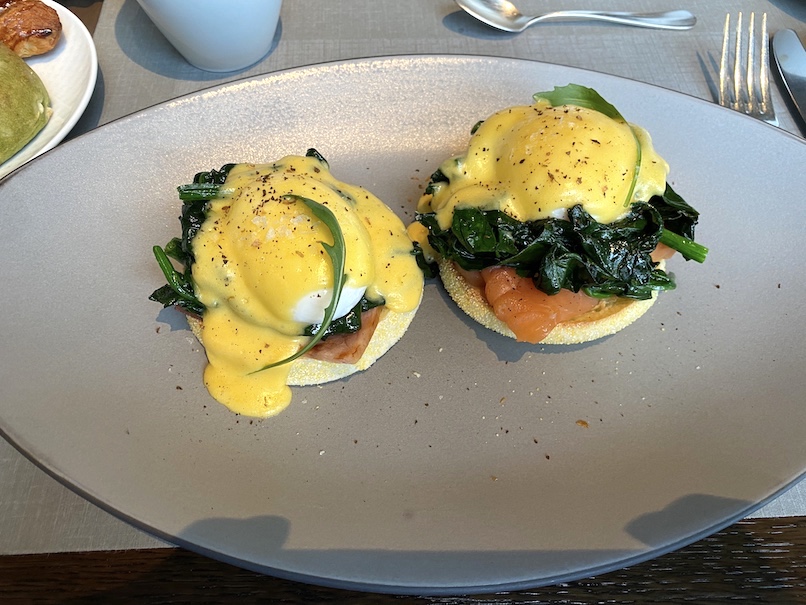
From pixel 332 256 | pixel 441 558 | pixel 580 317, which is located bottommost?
pixel 441 558

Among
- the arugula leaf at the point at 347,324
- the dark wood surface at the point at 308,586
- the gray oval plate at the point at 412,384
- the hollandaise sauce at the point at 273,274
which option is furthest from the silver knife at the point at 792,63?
the arugula leaf at the point at 347,324

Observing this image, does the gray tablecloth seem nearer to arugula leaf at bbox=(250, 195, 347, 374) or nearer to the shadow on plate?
arugula leaf at bbox=(250, 195, 347, 374)

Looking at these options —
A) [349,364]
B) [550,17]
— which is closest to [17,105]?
[349,364]

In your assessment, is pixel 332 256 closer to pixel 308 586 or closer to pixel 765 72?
pixel 308 586

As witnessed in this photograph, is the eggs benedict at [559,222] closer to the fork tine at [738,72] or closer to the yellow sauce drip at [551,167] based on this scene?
the yellow sauce drip at [551,167]

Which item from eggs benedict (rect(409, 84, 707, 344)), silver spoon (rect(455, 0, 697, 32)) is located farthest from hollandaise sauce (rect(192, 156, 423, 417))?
silver spoon (rect(455, 0, 697, 32))

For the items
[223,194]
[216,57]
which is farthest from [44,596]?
[216,57]
